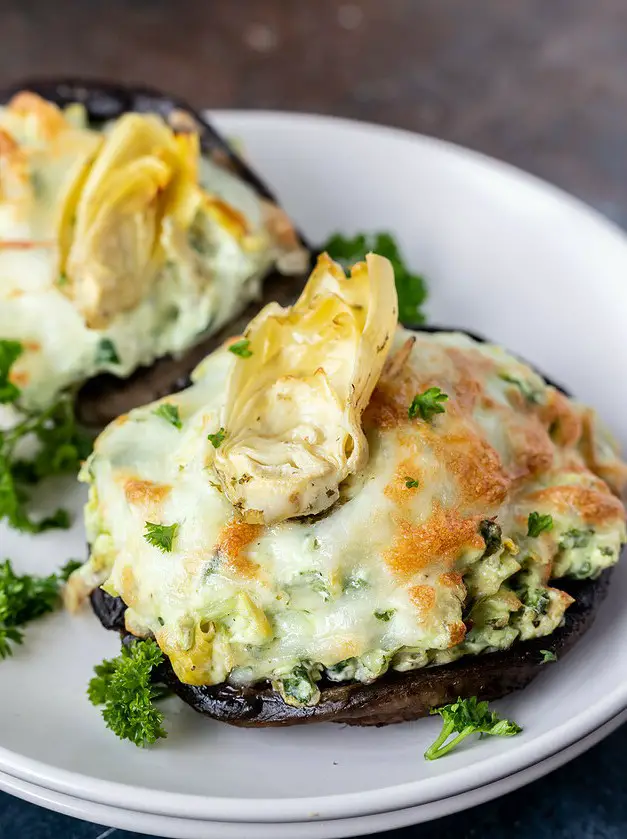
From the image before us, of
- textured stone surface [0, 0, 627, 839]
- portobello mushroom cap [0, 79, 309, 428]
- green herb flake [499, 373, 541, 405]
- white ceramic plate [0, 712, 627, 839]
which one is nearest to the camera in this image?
white ceramic plate [0, 712, 627, 839]

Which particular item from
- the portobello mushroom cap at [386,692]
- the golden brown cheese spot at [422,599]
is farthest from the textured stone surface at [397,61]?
the golden brown cheese spot at [422,599]

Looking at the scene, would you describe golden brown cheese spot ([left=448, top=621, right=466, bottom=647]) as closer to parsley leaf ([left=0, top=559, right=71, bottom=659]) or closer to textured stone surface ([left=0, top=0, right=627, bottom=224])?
parsley leaf ([left=0, top=559, right=71, bottom=659])

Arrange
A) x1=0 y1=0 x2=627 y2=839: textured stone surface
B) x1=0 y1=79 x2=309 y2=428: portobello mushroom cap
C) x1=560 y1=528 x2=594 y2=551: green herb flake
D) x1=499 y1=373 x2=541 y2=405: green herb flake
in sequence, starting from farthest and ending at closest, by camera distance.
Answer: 1. x1=0 y1=0 x2=627 y2=839: textured stone surface
2. x1=0 y1=79 x2=309 y2=428: portobello mushroom cap
3. x1=499 y1=373 x2=541 y2=405: green herb flake
4. x1=560 y1=528 x2=594 y2=551: green herb flake

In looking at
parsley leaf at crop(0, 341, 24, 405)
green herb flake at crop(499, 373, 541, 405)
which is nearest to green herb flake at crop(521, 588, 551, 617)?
green herb flake at crop(499, 373, 541, 405)

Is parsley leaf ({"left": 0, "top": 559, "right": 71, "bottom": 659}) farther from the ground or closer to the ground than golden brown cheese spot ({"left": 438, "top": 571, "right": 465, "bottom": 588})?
closer to the ground

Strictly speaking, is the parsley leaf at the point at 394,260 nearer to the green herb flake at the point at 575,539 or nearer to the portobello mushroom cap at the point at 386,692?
the green herb flake at the point at 575,539

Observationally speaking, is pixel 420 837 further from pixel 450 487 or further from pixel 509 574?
pixel 450 487

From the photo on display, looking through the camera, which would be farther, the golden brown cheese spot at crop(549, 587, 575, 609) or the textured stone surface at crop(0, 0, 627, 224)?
the textured stone surface at crop(0, 0, 627, 224)

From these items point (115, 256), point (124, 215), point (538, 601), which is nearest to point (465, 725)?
point (538, 601)
